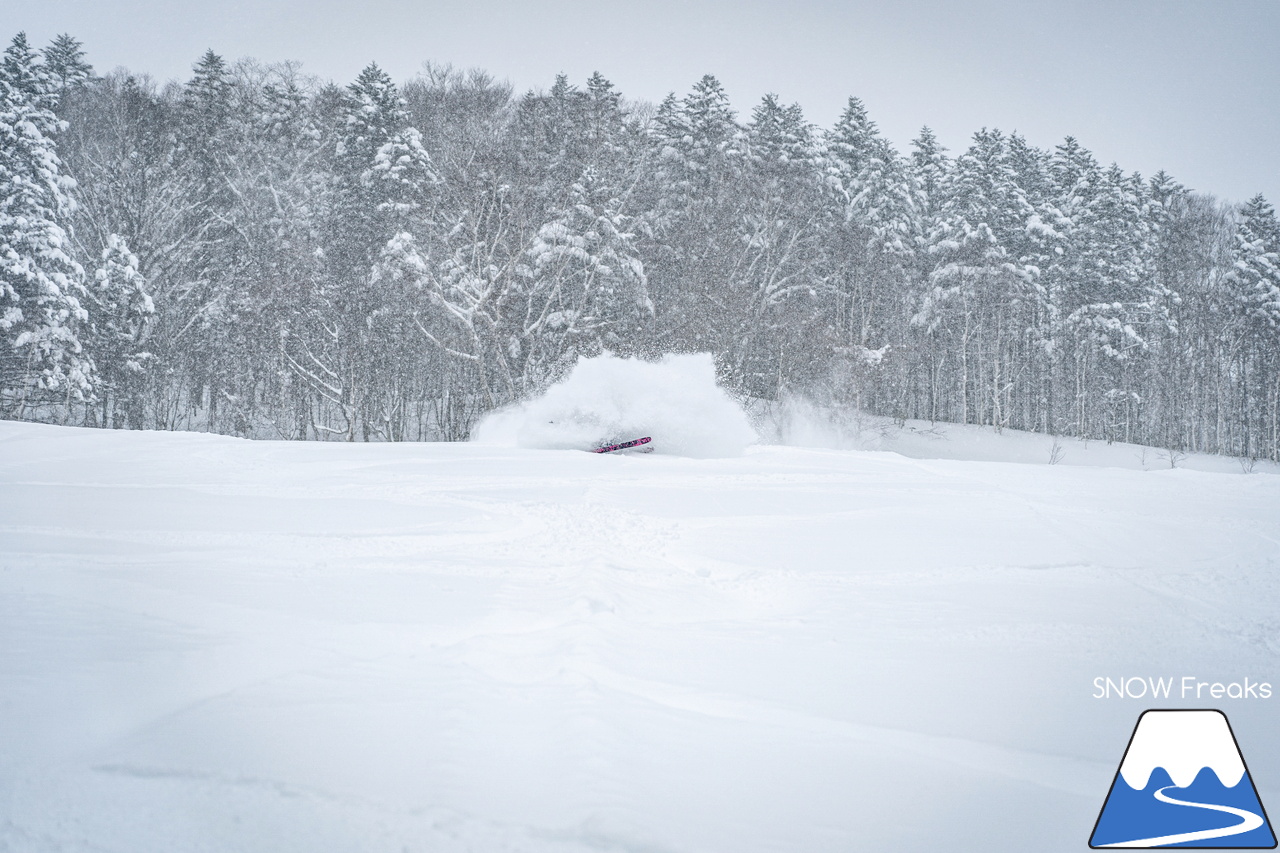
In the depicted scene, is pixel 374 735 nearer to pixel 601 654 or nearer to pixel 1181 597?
pixel 601 654

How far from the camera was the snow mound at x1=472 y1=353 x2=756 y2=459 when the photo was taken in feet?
48.1

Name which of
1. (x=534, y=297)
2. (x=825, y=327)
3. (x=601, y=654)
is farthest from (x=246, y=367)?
(x=601, y=654)

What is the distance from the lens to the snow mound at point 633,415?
14656mm

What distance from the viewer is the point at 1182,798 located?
8.46 feet

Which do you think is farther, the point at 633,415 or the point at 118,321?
the point at 118,321

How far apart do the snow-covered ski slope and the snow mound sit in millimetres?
6778

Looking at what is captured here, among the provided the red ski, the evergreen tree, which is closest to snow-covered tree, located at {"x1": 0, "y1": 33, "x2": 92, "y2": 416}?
the evergreen tree

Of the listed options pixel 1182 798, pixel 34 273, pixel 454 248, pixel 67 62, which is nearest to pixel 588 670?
pixel 1182 798

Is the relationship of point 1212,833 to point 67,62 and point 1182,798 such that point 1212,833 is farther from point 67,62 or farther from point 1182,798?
point 67,62

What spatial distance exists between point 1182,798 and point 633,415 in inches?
486

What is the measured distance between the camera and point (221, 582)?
4828 mm

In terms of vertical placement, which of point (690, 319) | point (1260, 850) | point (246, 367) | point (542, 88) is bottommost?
point (1260, 850)

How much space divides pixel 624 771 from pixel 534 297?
25160 millimetres

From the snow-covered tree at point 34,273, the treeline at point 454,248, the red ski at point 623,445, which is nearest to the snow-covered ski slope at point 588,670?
the red ski at point 623,445
